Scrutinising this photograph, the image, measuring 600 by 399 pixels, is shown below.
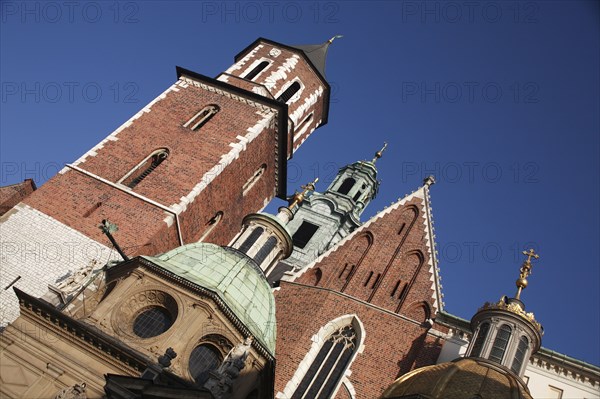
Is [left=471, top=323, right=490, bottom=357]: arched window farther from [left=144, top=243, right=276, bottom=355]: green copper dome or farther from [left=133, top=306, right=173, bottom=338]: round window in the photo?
[left=133, top=306, right=173, bottom=338]: round window

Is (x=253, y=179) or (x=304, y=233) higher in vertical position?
(x=304, y=233)

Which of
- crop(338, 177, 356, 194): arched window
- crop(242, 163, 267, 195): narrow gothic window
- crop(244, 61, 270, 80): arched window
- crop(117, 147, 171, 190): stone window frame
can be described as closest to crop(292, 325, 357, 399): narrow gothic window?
crop(242, 163, 267, 195): narrow gothic window

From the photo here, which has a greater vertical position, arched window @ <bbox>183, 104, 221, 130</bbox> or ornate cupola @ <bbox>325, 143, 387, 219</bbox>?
Answer: ornate cupola @ <bbox>325, 143, 387, 219</bbox>

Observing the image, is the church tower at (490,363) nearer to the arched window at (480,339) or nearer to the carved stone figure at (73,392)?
the arched window at (480,339)

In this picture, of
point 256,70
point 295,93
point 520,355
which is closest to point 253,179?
point 295,93

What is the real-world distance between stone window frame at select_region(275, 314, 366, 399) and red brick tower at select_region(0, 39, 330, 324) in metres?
5.05

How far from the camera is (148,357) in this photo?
1306cm

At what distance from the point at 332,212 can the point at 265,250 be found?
1679cm

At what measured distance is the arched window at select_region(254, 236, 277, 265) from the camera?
64.3 feet

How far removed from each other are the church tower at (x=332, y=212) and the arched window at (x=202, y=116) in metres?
11.0

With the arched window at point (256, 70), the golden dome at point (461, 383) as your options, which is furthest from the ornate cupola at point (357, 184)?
the golden dome at point (461, 383)

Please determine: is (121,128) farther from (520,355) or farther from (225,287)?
(520,355)

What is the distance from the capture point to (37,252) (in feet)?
54.6

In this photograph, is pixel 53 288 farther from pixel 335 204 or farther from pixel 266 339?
pixel 335 204
